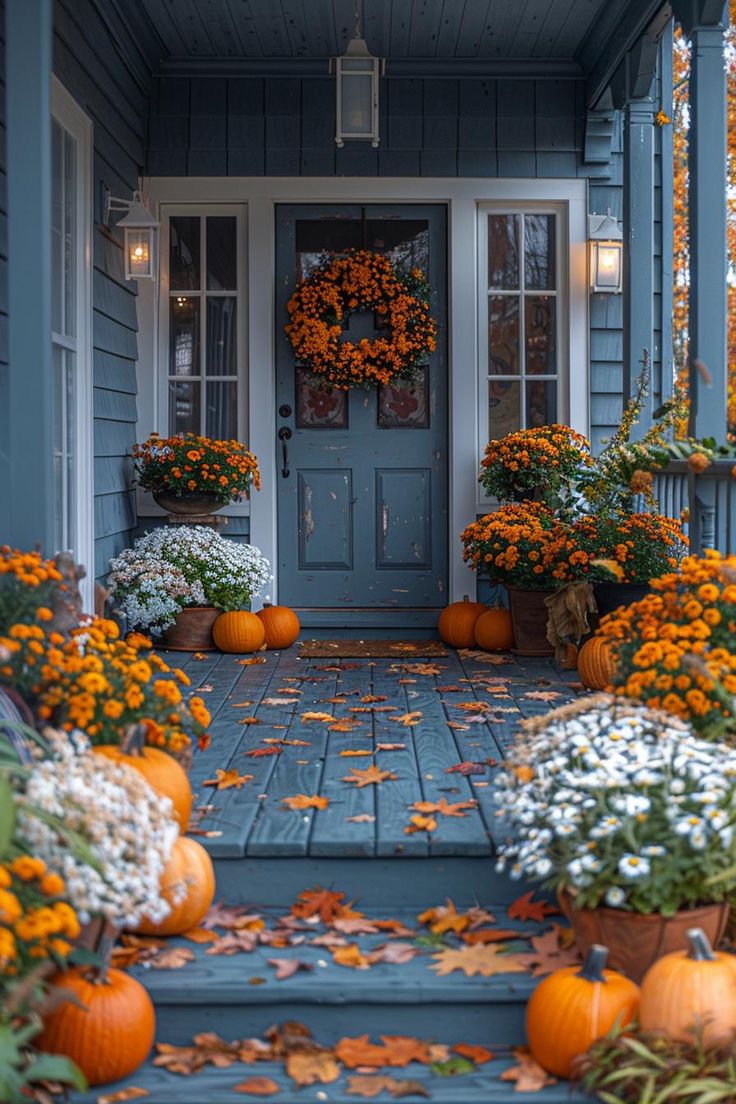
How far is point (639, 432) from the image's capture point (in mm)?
5941

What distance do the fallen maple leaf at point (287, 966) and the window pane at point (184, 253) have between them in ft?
15.2

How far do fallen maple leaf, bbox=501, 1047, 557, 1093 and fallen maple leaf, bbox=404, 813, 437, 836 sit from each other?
649 mm

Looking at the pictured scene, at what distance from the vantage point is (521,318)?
21.7 ft

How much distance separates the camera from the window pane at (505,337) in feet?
21.6

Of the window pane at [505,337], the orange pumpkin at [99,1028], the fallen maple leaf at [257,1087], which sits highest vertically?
the window pane at [505,337]

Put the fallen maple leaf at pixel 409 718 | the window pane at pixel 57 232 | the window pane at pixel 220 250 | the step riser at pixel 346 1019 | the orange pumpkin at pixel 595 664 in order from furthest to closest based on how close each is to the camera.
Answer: the window pane at pixel 220 250 → the window pane at pixel 57 232 → the orange pumpkin at pixel 595 664 → the fallen maple leaf at pixel 409 718 → the step riser at pixel 346 1019

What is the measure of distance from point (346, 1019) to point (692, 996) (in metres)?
0.69

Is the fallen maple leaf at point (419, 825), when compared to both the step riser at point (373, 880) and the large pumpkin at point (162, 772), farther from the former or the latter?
the large pumpkin at point (162, 772)

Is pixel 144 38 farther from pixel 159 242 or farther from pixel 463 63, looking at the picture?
pixel 463 63

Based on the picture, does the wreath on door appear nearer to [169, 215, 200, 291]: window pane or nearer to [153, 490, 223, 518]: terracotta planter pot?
[169, 215, 200, 291]: window pane

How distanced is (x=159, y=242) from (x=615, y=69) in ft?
7.88

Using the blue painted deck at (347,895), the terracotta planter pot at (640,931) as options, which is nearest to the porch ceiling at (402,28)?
the blue painted deck at (347,895)

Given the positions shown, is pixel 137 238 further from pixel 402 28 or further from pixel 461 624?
pixel 461 624

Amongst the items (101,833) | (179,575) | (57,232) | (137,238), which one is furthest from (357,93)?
(101,833)
